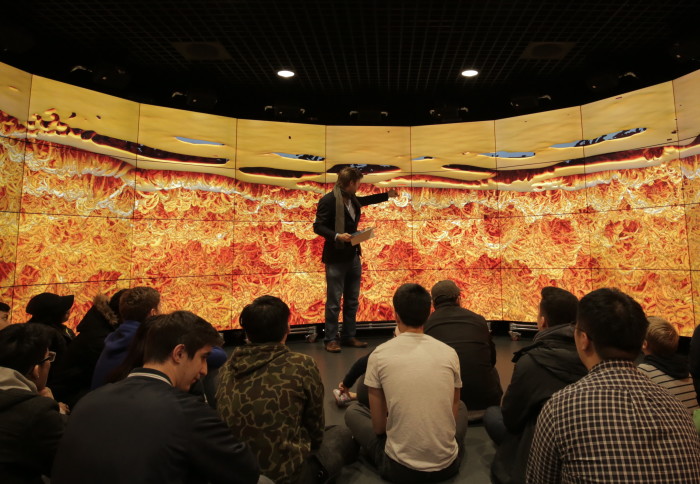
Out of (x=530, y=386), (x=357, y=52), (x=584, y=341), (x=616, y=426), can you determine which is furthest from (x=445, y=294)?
(x=357, y=52)

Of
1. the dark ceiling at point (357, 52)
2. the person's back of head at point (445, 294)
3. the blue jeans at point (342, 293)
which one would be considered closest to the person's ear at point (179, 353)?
the person's back of head at point (445, 294)

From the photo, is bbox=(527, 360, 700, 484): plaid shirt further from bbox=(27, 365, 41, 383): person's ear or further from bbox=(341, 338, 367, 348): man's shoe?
bbox=(341, 338, 367, 348): man's shoe

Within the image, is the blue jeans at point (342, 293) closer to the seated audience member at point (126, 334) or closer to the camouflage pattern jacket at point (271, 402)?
the seated audience member at point (126, 334)

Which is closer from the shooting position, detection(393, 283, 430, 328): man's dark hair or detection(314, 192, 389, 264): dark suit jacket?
detection(393, 283, 430, 328): man's dark hair

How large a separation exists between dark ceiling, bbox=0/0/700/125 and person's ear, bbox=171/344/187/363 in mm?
3231

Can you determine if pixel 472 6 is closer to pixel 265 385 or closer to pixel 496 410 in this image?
pixel 496 410

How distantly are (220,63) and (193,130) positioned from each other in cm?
86

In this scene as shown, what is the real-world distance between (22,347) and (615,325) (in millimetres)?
1966

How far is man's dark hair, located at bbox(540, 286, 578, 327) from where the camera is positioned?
204cm

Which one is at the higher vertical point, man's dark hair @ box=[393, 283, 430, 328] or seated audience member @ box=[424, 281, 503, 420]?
man's dark hair @ box=[393, 283, 430, 328]

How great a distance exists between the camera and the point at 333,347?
14.7 feet

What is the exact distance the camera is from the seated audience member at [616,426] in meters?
0.93

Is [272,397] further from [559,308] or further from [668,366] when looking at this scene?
[668,366]

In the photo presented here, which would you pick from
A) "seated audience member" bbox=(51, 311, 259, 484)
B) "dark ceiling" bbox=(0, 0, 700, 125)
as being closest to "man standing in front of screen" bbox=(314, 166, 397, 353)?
"dark ceiling" bbox=(0, 0, 700, 125)
